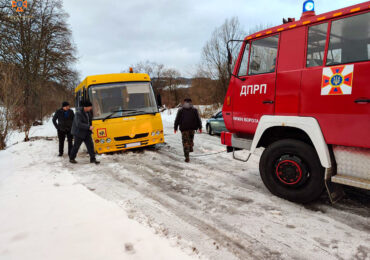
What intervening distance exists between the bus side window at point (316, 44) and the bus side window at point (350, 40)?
0.09m

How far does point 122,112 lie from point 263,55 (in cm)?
482

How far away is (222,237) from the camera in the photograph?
2727 millimetres

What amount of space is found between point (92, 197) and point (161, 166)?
224 cm

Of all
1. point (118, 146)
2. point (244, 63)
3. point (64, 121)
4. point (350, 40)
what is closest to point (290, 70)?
point (350, 40)

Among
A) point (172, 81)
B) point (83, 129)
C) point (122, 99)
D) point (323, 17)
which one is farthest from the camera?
point (172, 81)

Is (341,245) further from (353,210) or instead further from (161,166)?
(161,166)

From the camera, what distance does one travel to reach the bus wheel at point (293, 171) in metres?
3.26

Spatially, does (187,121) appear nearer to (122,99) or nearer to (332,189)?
(122,99)

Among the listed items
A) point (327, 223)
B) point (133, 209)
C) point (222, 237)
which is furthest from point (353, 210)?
point (133, 209)

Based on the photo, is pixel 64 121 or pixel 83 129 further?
pixel 64 121

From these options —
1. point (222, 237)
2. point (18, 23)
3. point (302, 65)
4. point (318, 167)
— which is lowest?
point (222, 237)

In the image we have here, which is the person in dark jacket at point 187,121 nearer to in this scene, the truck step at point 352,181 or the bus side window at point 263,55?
the bus side window at point 263,55

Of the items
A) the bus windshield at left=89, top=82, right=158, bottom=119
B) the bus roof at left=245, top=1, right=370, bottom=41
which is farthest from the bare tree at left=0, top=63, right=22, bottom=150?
the bus roof at left=245, top=1, right=370, bottom=41

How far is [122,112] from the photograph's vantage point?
289 inches
